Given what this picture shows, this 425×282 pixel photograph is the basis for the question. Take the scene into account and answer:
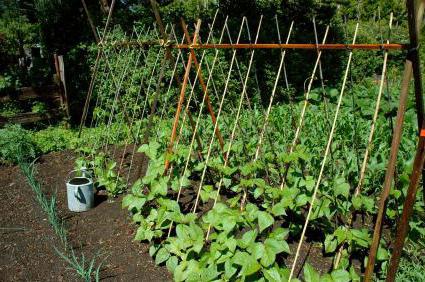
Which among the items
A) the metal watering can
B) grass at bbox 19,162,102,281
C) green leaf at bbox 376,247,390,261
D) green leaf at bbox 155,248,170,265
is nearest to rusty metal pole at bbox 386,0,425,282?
green leaf at bbox 376,247,390,261

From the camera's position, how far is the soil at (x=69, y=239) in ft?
10.2

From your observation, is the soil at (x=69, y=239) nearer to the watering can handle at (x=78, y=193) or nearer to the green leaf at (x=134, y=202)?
the watering can handle at (x=78, y=193)

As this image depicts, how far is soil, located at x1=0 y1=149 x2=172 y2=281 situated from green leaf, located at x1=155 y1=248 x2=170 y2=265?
5.8 inches

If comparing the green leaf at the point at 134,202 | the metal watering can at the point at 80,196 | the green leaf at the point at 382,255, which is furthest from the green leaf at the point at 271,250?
the metal watering can at the point at 80,196

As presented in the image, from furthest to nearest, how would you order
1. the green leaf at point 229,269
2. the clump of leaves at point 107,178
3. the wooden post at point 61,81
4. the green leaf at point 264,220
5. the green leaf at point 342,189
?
the wooden post at point 61,81, the clump of leaves at point 107,178, the green leaf at point 342,189, the green leaf at point 264,220, the green leaf at point 229,269

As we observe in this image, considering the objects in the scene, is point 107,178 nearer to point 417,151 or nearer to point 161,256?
point 161,256

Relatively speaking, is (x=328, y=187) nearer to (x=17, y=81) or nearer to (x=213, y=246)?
(x=213, y=246)

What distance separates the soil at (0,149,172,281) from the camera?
311 cm

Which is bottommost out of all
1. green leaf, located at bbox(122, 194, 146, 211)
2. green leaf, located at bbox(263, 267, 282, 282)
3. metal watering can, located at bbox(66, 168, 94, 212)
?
metal watering can, located at bbox(66, 168, 94, 212)

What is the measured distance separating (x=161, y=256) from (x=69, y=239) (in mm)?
1149

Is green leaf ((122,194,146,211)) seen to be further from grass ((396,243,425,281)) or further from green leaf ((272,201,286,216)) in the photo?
grass ((396,243,425,281))

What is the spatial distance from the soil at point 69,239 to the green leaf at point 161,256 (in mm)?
146

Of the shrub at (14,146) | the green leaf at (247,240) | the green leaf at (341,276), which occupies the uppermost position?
the green leaf at (247,240)

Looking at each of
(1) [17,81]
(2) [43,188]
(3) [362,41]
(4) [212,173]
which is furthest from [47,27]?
(3) [362,41]
